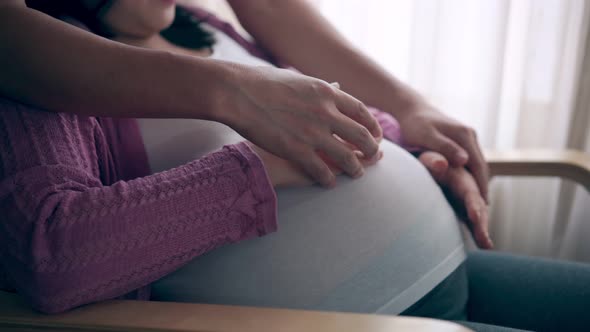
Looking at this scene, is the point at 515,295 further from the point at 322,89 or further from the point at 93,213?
the point at 93,213

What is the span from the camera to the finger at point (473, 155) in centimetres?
92

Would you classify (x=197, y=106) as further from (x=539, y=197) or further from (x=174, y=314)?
(x=539, y=197)

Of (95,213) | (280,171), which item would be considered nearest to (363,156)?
(280,171)

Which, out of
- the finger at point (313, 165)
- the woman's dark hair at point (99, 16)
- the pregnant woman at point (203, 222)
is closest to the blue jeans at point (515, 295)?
the pregnant woman at point (203, 222)

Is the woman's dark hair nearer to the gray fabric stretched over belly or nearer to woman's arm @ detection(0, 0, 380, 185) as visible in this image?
woman's arm @ detection(0, 0, 380, 185)

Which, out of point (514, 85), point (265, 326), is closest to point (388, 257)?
point (265, 326)

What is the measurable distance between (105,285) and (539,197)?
143 centimetres

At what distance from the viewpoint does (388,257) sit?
0.69 m

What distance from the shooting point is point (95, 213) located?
1.74 ft

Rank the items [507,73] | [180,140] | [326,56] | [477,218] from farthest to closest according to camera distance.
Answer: [507,73]
[326,56]
[477,218]
[180,140]

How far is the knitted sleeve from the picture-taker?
0.52 m

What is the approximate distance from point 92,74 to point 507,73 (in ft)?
4.29

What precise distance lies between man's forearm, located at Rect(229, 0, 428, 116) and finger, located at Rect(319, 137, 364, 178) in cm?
36

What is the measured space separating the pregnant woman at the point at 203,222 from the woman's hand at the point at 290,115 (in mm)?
31
